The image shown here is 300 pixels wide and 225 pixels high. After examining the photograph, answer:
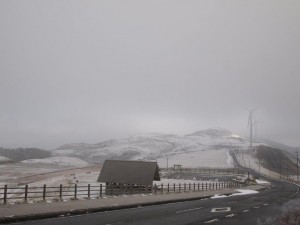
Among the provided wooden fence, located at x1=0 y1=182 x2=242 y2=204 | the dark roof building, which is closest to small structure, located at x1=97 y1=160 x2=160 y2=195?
the dark roof building

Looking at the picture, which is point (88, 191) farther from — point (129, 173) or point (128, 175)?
point (129, 173)

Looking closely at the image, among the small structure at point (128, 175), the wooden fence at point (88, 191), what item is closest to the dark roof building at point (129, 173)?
the small structure at point (128, 175)

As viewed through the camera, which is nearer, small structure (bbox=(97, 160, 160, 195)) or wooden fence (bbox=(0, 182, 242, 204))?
wooden fence (bbox=(0, 182, 242, 204))

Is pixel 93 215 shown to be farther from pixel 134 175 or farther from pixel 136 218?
pixel 134 175

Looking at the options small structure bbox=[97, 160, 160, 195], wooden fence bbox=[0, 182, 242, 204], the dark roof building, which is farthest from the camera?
the dark roof building

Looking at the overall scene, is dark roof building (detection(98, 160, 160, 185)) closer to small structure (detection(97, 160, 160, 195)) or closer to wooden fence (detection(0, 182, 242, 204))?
small structure (detection(97, 160, 160, 195))

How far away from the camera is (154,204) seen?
31000 millimetres

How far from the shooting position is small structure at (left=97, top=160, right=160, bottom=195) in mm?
55031

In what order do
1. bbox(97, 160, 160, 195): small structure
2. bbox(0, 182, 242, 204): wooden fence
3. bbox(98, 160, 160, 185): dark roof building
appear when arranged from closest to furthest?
bbox(0, 182, 242, 204): wooden fence
bbox(97, 160, 160, 195): small structure
bbox(98, 160, 160, 185): dark roof building

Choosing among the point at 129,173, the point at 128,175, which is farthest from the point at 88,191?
the point at 129,173

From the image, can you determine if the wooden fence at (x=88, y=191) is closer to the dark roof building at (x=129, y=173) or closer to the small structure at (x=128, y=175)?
the small structure at (x=128, y=175)

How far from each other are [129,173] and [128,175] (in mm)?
402

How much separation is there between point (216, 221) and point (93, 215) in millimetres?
6931

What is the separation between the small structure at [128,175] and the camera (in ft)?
181
